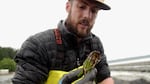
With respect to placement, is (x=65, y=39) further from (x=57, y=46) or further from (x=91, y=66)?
(x=91, y=66)

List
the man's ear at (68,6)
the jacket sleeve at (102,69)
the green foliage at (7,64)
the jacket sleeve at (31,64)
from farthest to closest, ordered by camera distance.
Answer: the green foliage at (7,64) < the jacket sleeve at (102,69) < the man's ear at (68,6) < the jacket sleeve at (31,64)

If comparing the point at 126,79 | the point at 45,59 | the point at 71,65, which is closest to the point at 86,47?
the point at 71,65

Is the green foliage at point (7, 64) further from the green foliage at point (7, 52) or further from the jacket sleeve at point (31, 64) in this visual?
the jacket sleeve at point (31, 64)

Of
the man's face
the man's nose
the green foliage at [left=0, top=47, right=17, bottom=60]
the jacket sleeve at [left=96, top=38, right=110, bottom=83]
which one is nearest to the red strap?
the man's face

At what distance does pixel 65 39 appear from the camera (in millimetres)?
3092

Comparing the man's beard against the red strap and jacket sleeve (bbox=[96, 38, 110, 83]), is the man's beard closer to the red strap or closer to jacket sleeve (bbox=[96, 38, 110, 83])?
the red strap

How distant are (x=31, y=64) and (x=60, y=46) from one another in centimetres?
27

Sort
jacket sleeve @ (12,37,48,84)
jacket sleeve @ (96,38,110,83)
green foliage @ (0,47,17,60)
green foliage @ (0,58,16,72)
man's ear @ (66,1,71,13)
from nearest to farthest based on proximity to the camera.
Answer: jacket sleeve @ (12,37,48,84) < man's ear @ (66,1,71,13) < jacket sleeve @ (96,38,110,83) < green foliage @ (0,58,16,72) < green foliage @ (0,47,17,60)

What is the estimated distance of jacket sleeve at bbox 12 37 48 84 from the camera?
2.86 metres

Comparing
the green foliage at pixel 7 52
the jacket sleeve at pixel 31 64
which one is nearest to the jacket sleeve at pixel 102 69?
the jacket sleeve at pixel 31 64

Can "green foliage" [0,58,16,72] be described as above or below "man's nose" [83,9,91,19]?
below

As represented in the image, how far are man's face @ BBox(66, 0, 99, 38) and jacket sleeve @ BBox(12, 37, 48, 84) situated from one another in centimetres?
29

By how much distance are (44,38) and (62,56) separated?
186mm

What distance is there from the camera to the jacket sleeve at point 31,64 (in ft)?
9.39
